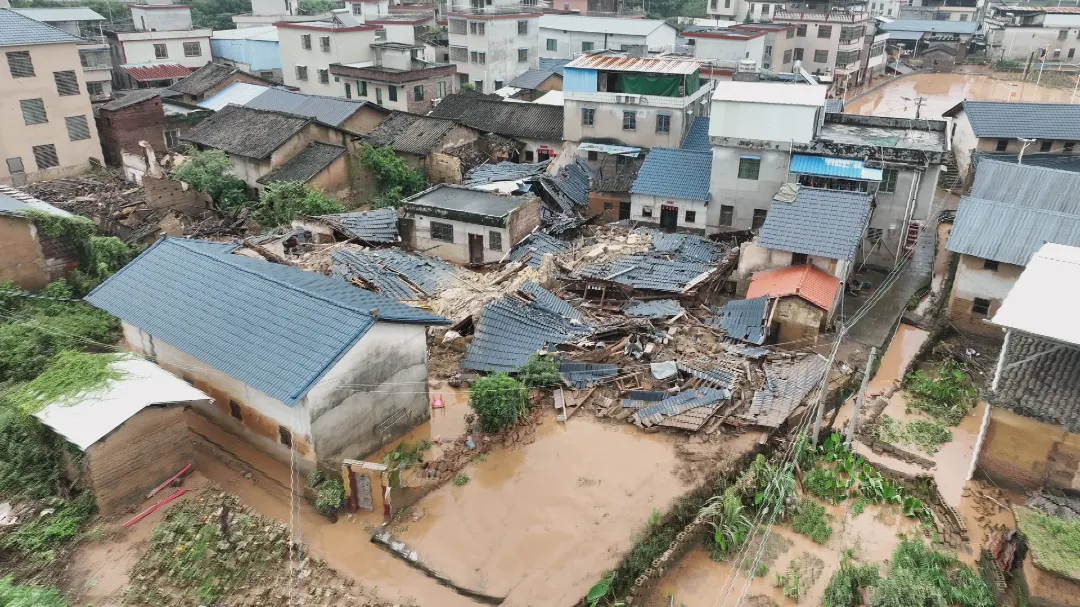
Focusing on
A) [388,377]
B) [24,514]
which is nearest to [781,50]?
[388,377]

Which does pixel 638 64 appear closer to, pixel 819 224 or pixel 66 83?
pixel 819 224

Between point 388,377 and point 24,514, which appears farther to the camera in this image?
point 388,377

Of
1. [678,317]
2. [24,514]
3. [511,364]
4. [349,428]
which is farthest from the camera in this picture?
[678,317]

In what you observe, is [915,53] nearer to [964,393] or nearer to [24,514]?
[964,393]

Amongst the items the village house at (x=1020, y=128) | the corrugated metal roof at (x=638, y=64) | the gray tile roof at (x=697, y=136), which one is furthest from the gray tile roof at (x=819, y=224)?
the village house at (x=1020, y=128)

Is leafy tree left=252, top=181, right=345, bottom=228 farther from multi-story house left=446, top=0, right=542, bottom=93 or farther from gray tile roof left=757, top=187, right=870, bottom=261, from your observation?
multi-story house left=446, top=0, right=542, bottom=93

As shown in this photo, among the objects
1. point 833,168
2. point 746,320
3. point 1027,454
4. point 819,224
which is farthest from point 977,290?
point 1027,454
